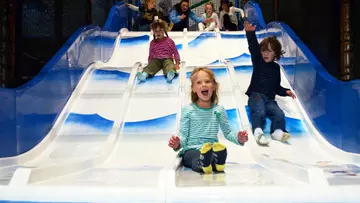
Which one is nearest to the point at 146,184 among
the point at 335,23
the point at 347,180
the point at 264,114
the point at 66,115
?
the point at 347,180

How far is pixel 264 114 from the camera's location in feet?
13.0

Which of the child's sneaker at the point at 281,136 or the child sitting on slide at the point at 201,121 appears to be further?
the child's sneaker at the point at 281,136

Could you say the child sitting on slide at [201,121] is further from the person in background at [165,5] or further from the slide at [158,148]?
the person in background at [165,5]

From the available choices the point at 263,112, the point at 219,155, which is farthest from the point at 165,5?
the point at 219,155

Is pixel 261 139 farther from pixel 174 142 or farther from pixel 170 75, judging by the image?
pixel 170 75

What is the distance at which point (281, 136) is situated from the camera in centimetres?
370

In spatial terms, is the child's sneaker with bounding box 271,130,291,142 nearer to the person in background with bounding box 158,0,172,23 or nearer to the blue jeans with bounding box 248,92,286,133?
the blue jeans with bounding box 248,92,286,133

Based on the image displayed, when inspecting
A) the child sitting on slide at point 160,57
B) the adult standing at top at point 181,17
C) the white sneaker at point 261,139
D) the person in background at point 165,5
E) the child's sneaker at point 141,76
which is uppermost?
the person in background at point 165,5

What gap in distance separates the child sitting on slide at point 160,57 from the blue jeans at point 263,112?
1171 millimetres

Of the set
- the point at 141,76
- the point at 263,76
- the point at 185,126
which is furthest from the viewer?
the point at 141,76

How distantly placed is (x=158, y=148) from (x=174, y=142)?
81cm

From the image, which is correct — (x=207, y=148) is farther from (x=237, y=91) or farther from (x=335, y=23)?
(x=335, y=23)

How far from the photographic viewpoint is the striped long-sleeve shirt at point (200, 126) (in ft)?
9.91

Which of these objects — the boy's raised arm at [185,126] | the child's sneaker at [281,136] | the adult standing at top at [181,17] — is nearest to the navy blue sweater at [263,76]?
the child's sneaker at [281,136]
